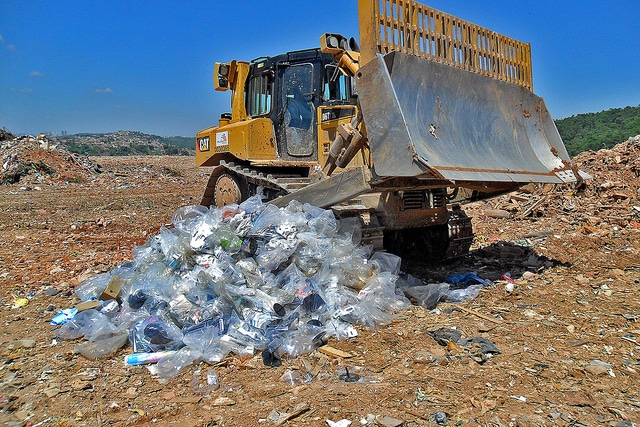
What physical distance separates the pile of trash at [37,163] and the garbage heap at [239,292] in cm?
1548

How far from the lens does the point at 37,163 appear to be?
1825cm

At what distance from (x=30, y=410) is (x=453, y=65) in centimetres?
414

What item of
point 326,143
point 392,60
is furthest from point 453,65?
point 326,143

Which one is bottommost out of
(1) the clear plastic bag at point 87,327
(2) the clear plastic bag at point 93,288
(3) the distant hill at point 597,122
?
(1) the clear plastic bag at point 87,327

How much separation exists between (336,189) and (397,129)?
864 mm

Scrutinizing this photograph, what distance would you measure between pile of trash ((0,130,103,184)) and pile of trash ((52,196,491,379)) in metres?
15.5

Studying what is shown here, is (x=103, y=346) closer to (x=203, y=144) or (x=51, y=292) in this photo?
(x=51, y=292)

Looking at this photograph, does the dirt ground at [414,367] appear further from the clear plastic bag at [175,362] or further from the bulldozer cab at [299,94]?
the bulldozer cab at [299,94]

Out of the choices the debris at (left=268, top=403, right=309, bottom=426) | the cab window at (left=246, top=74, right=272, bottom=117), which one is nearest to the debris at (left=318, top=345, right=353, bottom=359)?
the debris at (left=268, top=403, right=309, bottom=426)

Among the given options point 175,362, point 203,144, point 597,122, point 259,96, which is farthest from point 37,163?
point 597,122

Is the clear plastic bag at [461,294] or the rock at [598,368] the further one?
the clear plastic bag at [461,294]

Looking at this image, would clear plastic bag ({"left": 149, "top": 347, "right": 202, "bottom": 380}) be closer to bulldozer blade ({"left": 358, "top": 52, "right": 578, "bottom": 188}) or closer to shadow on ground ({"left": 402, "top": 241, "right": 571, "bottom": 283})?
bulldozer blade ({"left": 358, "top": 52, "right": 578, "bottom": 188})

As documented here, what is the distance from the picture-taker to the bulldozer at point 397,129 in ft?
12.6

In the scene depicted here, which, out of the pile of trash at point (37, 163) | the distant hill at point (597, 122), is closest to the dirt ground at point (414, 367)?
the pile of trash at point (37, 163)
